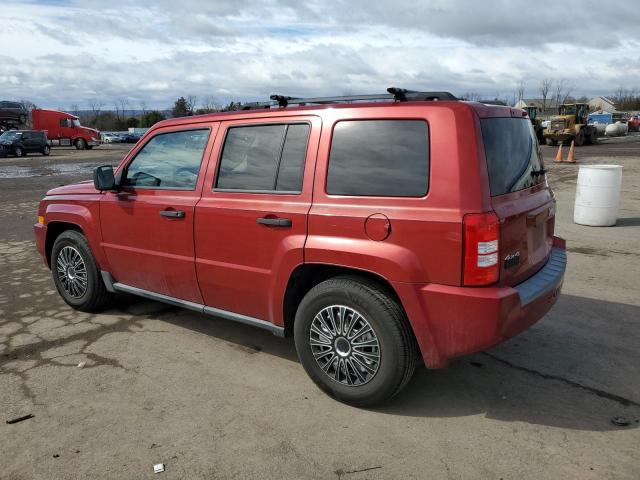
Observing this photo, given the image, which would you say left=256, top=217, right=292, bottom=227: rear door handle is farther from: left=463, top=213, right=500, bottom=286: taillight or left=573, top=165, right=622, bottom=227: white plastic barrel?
left=573, top=165, right=622, bottom=227: white plastic barrel

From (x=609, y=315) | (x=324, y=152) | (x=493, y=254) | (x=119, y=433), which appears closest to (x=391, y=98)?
(x=324, y=152)

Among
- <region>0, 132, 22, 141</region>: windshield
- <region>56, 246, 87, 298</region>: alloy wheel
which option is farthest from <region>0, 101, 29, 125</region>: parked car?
<region>56, 246, 87, 298</region>: alloy wheel

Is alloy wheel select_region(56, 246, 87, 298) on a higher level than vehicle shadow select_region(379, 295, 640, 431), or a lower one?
higher

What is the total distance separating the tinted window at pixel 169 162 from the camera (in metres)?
4.23

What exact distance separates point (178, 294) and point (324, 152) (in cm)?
180

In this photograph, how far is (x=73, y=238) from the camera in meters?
5.16

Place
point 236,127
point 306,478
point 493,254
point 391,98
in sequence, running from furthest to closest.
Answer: point 236,127 → point 391,98 → point 493,254 → point 306,478

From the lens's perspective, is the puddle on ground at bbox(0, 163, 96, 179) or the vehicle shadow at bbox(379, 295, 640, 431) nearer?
the vehicle shadow at bbox(379, 295, 640, 431)

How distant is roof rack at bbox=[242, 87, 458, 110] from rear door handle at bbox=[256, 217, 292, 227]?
0.89 m

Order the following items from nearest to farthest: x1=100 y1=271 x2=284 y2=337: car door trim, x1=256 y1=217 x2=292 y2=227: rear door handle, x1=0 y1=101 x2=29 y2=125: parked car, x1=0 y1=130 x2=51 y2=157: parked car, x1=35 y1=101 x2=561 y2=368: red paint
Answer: x1=35 y1=101 x2=561 y2=368: red paint, x1=256 y1=217 x2=292 y2=227: rear door handle, x1=100 y1=271 x2=284 y2=337: car door trim, x1=0 y1=130 x2=51 y2=157: parked car, x1=0 y1=101 x2=29 y2=125: parked car

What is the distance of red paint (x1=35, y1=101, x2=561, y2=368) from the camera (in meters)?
3.01

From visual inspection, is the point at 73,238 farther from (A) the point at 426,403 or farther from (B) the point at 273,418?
(A) the point at 426,403

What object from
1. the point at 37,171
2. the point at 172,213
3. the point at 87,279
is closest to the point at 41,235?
the point at 87,279

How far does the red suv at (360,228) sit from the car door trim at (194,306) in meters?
0.01
